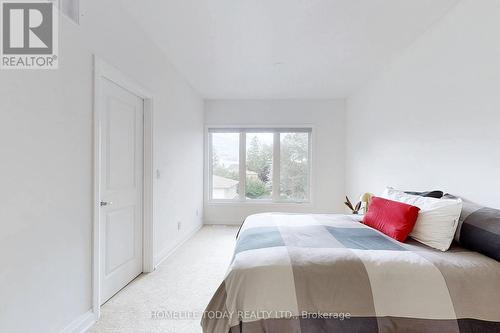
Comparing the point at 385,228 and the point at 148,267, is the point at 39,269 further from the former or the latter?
the point at 385,228

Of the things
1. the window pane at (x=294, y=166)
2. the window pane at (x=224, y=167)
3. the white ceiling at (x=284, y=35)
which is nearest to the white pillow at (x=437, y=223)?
the white ceiling at (x=284, y=35)

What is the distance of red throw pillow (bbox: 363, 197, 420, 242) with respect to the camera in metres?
1.66

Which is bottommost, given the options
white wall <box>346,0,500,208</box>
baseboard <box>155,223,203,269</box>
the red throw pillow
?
baseboard <box>155,223,203,269</box>

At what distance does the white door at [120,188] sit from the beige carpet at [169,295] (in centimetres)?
19

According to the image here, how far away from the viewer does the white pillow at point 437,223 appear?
1512 millimetres

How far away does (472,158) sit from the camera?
1.83m

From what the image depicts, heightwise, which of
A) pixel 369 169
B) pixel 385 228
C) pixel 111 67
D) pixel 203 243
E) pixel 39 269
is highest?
pixel 111 67

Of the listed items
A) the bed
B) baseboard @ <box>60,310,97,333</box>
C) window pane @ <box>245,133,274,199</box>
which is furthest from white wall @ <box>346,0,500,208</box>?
baseboard @ <box>60,310,97,333</box>

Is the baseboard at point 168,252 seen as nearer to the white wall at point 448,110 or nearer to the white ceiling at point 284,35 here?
the white ceiling at point 284,35

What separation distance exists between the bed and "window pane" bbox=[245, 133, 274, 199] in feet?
11.5

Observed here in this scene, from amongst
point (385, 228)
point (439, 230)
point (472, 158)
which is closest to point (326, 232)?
point (385, 228)

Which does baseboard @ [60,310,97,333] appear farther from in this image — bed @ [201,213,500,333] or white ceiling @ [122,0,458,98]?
white ceiling @ [122,0,458,98]

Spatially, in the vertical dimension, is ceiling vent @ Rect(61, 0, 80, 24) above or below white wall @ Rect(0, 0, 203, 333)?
above

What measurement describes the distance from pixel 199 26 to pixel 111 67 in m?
0.93
